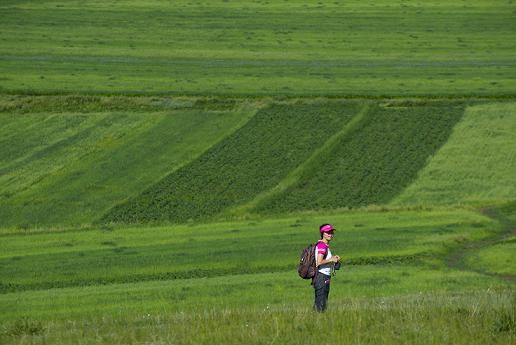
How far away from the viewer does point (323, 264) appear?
22.6m

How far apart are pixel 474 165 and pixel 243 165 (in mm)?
12145

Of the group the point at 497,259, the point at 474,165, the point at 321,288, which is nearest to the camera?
the point at 321,288

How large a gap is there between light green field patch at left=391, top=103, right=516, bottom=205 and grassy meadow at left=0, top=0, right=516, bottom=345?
0.58 feet

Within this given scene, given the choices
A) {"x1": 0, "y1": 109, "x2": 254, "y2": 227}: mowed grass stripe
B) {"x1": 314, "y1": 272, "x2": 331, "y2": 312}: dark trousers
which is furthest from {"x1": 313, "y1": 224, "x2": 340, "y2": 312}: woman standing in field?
{"x1": 0, "y1": 109, "x2": 254, "y2": 227}: mowed grass stripe

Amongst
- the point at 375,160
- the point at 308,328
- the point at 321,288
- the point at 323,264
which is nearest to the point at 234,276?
the point at 321,288

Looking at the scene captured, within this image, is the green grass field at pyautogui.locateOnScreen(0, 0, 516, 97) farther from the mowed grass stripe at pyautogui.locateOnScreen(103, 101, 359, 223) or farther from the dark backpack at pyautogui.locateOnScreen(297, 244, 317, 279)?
the dark backpack at pyautogui.locateOnScreen(297, 244, 317, 279)

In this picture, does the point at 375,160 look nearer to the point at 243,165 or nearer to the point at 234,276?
the point at 243,165

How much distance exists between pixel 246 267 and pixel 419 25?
58.2 m

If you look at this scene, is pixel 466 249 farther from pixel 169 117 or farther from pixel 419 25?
pixel 419 25

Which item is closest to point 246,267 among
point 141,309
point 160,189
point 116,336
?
point 141,309

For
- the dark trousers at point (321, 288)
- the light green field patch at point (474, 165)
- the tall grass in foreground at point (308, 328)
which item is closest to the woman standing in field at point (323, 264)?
the dark trousers at point (321, 288)

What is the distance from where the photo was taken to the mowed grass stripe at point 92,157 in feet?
178

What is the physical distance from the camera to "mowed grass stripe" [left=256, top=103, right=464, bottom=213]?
54.9m

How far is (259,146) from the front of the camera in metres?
63.4
